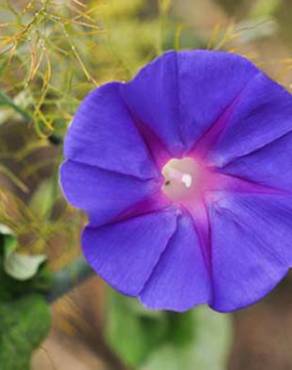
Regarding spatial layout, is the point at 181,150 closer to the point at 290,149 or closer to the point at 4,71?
the point at 290,149

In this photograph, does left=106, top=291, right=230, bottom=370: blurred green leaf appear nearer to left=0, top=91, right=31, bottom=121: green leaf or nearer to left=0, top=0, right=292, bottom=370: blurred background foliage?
left=0, top=0, right=292, bottom=370: blurred background foliage

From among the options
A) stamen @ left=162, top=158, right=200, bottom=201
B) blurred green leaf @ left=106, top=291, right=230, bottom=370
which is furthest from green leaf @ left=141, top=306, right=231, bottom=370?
stamen @ left=162, top=158, right=200, bottom=201

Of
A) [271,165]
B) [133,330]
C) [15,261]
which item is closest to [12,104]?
[15,261]

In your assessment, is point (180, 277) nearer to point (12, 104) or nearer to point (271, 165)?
point (271, 165)

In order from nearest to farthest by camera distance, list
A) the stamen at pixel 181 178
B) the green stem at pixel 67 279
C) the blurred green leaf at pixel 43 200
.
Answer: the stamen at pixel 181 178 → the green stem at pixel 67 279 → the blurred green leaf at pixel 43 200

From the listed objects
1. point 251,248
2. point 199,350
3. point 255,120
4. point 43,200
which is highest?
point 255,120

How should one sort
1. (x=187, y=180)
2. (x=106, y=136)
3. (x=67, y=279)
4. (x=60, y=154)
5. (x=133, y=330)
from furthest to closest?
(x=133, y=330), (x=60, y=154), (x=67, y=279), (x=187, y=180), (x=106, y=136)

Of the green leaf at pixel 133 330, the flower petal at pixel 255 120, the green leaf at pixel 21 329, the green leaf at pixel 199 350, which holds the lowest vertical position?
the green leaf at pixel 199 350

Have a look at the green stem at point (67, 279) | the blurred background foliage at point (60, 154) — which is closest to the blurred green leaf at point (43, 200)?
the blurred background foliage at point (60, 154)

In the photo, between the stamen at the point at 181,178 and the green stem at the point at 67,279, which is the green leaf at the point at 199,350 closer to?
the green stem at the point at 67,279
